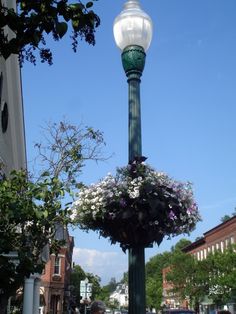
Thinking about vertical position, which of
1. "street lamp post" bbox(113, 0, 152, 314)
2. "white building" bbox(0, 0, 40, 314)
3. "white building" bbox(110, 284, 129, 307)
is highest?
"white building" bbox(0, 0, 40, 314)

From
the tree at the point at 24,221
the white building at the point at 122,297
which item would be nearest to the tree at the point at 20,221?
the tree at the point at 24,221

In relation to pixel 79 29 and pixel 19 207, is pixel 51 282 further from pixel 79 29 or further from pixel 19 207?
pixel 79 29

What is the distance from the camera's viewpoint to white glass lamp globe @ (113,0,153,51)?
731 cm

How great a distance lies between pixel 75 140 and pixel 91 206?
48.0 ft

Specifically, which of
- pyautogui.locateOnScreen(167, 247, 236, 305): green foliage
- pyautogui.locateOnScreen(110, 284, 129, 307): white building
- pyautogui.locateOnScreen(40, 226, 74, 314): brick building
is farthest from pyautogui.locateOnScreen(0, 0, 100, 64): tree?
pyautogui.locateOnScreen(110, 284, 129, 307): white building

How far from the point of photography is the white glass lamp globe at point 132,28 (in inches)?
288

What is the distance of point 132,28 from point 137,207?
2.80 metres

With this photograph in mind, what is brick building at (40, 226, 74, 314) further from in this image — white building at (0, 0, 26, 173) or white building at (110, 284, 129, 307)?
white building at (110, 284, 129, 307)

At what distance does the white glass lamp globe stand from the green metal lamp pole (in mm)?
100

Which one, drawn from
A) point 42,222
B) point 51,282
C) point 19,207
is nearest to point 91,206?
point 19,207

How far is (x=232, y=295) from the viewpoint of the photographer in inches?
1908

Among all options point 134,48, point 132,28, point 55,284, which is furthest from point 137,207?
point 55,284

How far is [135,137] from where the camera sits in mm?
6914

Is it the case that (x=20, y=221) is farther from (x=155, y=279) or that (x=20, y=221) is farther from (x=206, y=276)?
(x=155, y=279)
